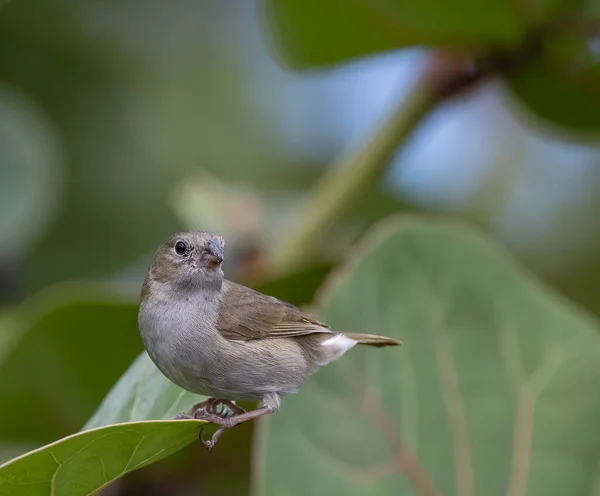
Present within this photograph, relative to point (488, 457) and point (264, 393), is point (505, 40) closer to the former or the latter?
point (488, 457)

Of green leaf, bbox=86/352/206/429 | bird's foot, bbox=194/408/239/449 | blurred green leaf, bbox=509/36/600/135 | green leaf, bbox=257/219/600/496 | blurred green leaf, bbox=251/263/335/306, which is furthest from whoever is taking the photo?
blurred green leaf, bbox=509/36/600/135

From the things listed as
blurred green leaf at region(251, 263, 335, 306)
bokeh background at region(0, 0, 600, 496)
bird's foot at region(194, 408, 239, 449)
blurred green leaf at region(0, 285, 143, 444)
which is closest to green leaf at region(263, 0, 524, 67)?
bokeh background at region(0, 0, 600, 496)

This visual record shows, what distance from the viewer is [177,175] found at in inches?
203

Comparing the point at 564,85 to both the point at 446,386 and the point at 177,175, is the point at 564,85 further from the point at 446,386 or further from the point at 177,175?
the point at 177,175

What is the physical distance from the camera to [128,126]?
16.6ft

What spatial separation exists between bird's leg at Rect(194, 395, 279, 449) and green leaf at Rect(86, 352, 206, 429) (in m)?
0.06

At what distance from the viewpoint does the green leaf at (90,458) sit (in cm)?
162

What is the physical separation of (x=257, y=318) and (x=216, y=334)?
0.50 ft

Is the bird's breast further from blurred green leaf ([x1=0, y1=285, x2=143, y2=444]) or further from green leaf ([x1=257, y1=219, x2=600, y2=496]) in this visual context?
blurred green leaf ([x1=0, y1=285, x2=143, y2=444])

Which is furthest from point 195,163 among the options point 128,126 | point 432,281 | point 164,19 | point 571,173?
point 432,281

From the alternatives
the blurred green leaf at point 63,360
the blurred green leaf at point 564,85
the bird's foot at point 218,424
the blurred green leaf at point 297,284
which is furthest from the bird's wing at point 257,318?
the blurred green leaf at point 564,85

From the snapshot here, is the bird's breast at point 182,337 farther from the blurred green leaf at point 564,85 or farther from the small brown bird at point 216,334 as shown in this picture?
the blurred green leaf at point 564,85

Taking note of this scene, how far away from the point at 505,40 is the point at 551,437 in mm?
1479

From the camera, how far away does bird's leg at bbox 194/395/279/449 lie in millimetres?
1932
